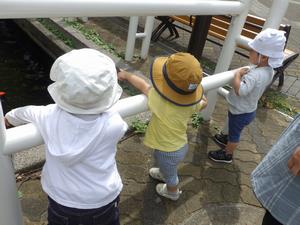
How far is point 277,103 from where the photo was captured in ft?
12.9

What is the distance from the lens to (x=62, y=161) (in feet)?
4.37

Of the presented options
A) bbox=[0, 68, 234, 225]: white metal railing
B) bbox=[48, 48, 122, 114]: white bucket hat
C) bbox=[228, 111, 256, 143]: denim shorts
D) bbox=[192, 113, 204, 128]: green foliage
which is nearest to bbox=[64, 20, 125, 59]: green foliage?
bbox=[192, 113, 204, 128]: green foliage

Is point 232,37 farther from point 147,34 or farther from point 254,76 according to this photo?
point 147,34

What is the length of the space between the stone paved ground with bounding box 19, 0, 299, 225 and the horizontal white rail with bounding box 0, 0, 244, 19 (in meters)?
1.15

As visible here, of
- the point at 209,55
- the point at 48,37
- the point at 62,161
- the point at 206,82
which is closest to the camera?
the point at 62,161

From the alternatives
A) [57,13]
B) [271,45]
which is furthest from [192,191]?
[57,13]

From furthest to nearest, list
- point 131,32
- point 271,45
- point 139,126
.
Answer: point 131,32 < point 139,126 < point 271,45

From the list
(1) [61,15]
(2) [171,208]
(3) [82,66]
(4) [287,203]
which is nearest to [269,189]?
(4) [287,203]

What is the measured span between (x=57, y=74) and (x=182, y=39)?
176 inches

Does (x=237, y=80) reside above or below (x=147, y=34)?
above

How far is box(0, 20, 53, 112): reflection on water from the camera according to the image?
12.7 feet

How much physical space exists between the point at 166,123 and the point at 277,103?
7.98 feet

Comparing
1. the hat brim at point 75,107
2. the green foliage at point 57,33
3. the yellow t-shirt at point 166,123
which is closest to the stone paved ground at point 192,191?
the yellow t-shirt at point 166,123

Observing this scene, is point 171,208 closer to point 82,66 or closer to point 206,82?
point 206,82
